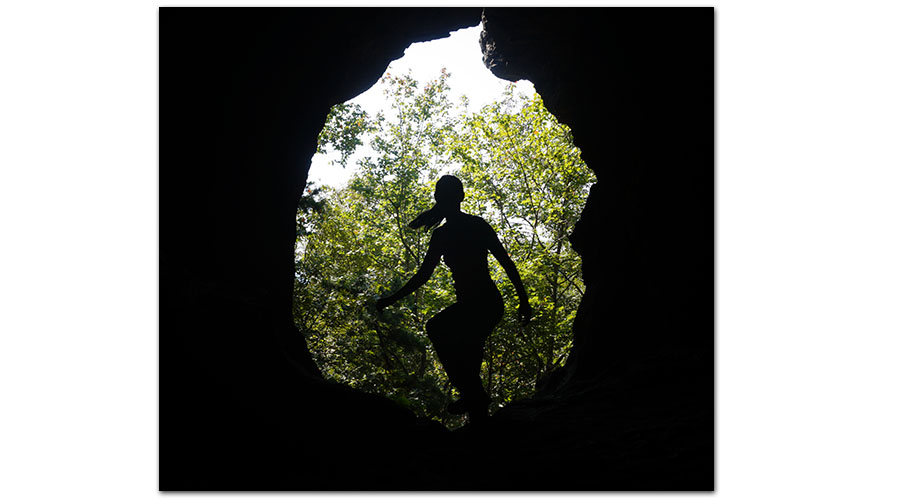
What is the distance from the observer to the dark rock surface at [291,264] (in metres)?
3.11

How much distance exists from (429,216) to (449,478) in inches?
92.8

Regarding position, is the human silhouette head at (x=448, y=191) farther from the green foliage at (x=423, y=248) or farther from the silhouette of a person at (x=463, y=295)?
the green foliage at (x=423, y=248)

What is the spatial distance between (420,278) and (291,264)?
2.09 meters

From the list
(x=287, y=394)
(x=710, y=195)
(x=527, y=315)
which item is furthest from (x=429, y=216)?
(x=710, y=195)

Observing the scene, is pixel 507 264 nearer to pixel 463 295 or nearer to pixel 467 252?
pixel 467 252

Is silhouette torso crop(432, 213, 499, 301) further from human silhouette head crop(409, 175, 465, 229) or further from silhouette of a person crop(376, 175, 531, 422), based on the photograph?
human silhouette head crop(409, 175, 465, 229)

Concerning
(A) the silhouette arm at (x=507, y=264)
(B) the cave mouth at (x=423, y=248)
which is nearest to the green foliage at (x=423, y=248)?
(B) the cave mouth at (x=423, y=248)

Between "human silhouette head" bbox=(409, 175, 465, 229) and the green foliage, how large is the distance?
735 cm

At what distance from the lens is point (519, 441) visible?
3.70 meters

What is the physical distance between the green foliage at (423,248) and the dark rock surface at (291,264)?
594cm

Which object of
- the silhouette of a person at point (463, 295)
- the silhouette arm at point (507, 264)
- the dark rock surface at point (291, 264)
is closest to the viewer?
the dark rock surface at point (291, 264)

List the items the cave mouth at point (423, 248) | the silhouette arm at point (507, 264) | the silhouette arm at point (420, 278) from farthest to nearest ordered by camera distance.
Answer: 1. the cave mouth at point (423, 248)
2. the silhouette arm at point (507, 264)
3. the silhouette arm at point (420, 278)

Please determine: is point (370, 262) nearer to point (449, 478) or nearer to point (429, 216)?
point (429, 216)

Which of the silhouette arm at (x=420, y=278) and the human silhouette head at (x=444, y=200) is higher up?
the human silhouette head at (x=444, y=200)
